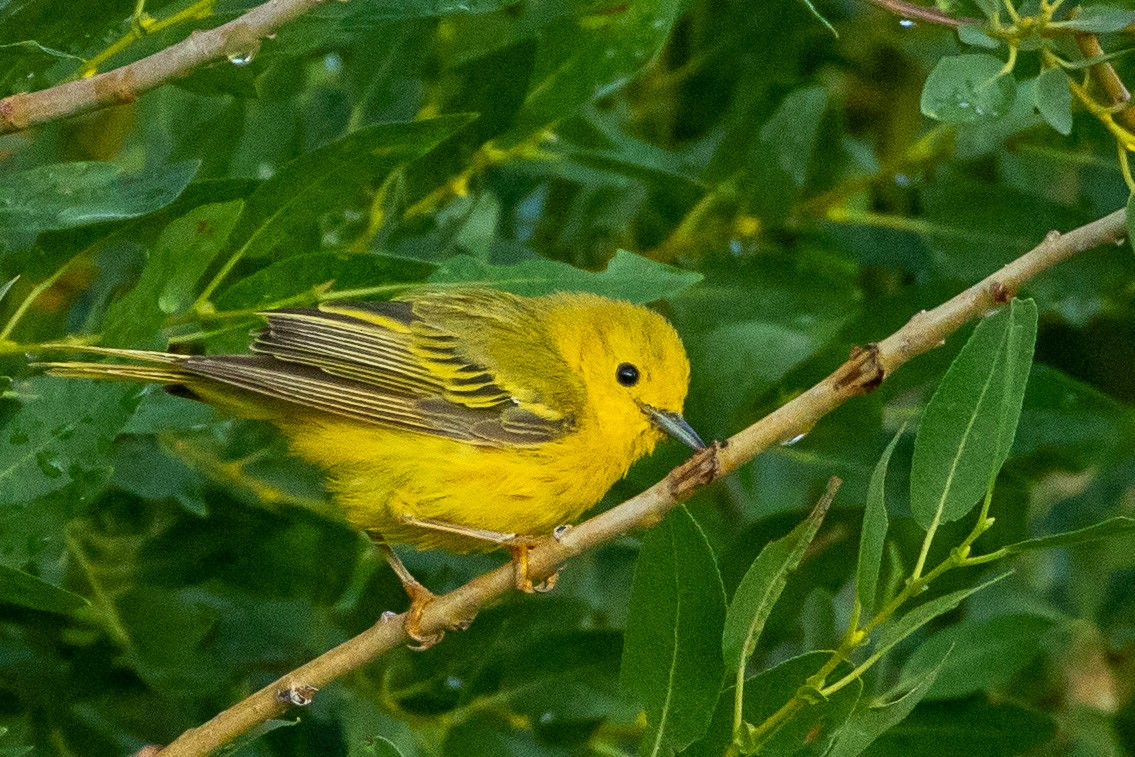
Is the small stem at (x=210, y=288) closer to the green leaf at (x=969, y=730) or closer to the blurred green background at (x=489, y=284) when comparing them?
the blurred green background at (x=489, y=284)

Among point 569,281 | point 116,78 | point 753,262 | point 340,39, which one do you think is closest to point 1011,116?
point 753,262

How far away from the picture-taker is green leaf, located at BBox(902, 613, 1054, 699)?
347cm

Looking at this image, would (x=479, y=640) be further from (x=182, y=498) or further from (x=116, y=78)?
(x=116, y=78)

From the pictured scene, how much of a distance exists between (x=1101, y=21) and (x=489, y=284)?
1.30m

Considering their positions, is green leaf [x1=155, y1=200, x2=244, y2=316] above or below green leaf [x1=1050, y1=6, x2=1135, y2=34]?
above

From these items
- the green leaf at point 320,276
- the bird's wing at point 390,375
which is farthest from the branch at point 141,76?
the bird's wing at point 390,375

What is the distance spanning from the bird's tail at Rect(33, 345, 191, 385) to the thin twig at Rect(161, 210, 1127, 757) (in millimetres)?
738

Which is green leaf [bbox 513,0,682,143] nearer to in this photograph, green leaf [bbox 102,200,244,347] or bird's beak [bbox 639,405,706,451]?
bird's beak [bbox 639,405,706,451]

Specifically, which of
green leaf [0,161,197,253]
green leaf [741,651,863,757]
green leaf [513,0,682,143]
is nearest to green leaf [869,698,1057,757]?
green leaf [741,651,863,757]

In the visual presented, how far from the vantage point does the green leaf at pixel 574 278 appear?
326 cm

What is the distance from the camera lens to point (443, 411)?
3.88 m

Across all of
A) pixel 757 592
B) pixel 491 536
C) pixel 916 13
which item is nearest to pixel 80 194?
pixel 491 536

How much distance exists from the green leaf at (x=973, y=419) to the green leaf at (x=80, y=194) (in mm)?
1410

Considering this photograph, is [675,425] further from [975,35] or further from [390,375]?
[975,35]
